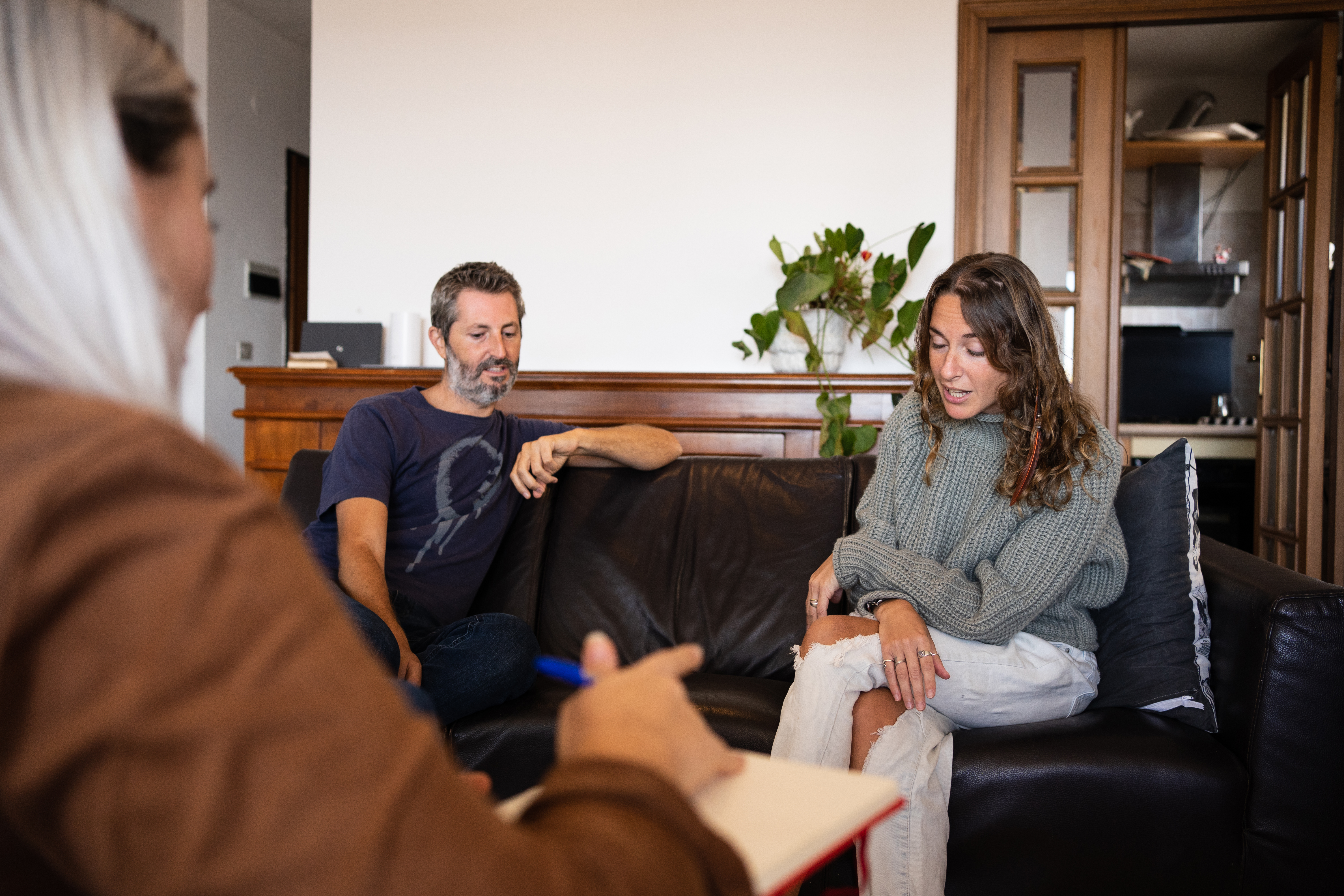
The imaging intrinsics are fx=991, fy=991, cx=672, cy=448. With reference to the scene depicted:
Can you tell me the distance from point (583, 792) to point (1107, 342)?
141 inches

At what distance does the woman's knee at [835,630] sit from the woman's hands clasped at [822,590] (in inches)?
4.9

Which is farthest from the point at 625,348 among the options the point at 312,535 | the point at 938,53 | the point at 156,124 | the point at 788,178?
the point at 156,124

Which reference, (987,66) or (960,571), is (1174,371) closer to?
(987,66)

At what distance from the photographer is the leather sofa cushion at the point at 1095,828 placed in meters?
1.49

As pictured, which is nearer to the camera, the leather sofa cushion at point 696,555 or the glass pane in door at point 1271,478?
the leather sofa cushion at point 696,555

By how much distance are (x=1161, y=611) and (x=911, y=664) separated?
50 cm

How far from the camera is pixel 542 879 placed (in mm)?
449

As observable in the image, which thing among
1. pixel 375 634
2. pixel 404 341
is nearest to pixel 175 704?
pixel 375 634

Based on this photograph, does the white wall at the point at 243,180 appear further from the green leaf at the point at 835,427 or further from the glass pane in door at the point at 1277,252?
the glass pane in door at the point at 1277,252

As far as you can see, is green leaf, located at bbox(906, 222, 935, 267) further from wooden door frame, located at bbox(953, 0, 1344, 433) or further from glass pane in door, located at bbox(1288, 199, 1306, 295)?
glass pane in door, located at bbox(1288, 199, 1306, 295)

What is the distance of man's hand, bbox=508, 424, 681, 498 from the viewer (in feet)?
6.44

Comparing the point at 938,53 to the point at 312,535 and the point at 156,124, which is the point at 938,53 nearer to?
the point at 312,535

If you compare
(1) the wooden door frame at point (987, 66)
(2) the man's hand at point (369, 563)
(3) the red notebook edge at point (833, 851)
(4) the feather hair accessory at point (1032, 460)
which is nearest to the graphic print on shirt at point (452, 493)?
(2) the man's hand at point (369, 563)

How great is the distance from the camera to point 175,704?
40cm
